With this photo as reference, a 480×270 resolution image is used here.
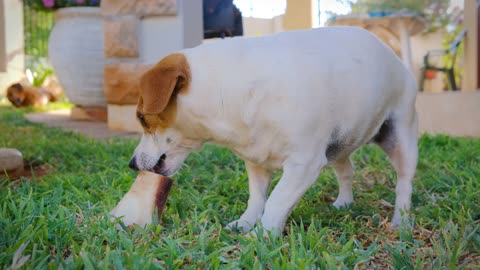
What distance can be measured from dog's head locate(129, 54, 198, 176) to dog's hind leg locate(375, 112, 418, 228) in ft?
2.55

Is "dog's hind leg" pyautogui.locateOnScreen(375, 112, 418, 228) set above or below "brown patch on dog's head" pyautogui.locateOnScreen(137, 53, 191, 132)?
below

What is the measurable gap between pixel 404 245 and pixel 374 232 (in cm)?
31

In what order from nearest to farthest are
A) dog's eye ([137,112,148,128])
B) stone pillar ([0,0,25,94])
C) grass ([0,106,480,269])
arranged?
1. grass ([0,106,480,269])
2. dog's eye ([137,112,148,128])
3. stone pillar ([0,0,25,94])

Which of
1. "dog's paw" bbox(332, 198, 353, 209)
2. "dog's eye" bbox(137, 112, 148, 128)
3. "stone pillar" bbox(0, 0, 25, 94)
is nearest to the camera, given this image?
"dog's eye" bbox(137, 112, 148, 128)

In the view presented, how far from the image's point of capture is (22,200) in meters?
2.29

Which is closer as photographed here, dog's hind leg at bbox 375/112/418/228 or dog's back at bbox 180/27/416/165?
dog's back at bbox 180/27/416/165

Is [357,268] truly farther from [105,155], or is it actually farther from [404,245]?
[105,155]

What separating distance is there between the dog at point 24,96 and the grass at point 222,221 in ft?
19.1

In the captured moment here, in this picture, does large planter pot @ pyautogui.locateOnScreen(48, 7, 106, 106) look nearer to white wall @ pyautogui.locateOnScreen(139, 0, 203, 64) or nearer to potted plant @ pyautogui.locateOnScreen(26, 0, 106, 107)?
potted plant @ pyautogui.locateOnScreen(26, 0, 106, 107)

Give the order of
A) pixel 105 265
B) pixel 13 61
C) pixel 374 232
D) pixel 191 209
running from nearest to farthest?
pixel 105 265, pixel 374 232, pixel 191 209, pixel 13 61

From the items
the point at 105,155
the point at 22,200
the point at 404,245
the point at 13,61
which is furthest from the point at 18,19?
the point at 404,245

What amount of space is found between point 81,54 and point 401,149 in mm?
4744

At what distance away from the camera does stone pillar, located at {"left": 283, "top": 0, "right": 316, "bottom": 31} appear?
21.1 feet

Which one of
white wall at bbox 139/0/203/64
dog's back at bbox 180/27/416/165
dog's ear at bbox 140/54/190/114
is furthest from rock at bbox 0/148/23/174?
white wall at bbox 139/0/203/64
